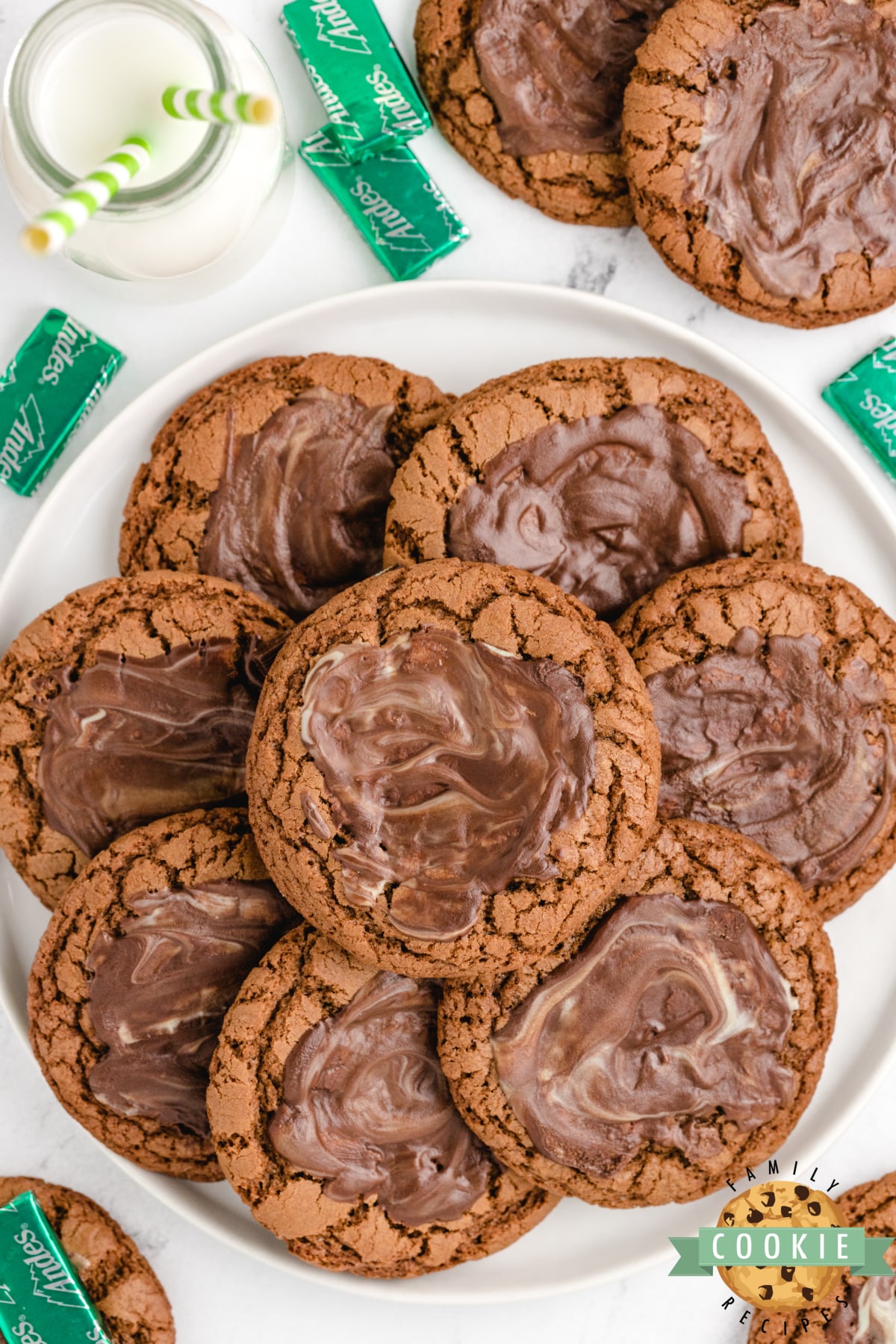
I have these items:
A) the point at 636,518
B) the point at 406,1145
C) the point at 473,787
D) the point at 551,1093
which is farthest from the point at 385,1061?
the point at 636,518

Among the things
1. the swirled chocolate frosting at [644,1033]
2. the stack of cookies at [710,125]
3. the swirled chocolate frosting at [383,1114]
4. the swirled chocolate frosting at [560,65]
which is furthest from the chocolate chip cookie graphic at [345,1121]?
the swirled chocolate frosting at [560,65]

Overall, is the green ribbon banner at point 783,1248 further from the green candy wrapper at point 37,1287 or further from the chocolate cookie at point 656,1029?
the green candy wrapper at point 37,1287

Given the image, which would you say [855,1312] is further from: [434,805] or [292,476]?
[292,476]

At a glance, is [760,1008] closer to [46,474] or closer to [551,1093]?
[551,1093]

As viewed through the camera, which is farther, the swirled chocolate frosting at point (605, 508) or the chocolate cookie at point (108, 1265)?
the chocolate cookie at point (108, 1265)

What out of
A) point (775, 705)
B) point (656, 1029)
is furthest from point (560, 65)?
point (656, 1029)
